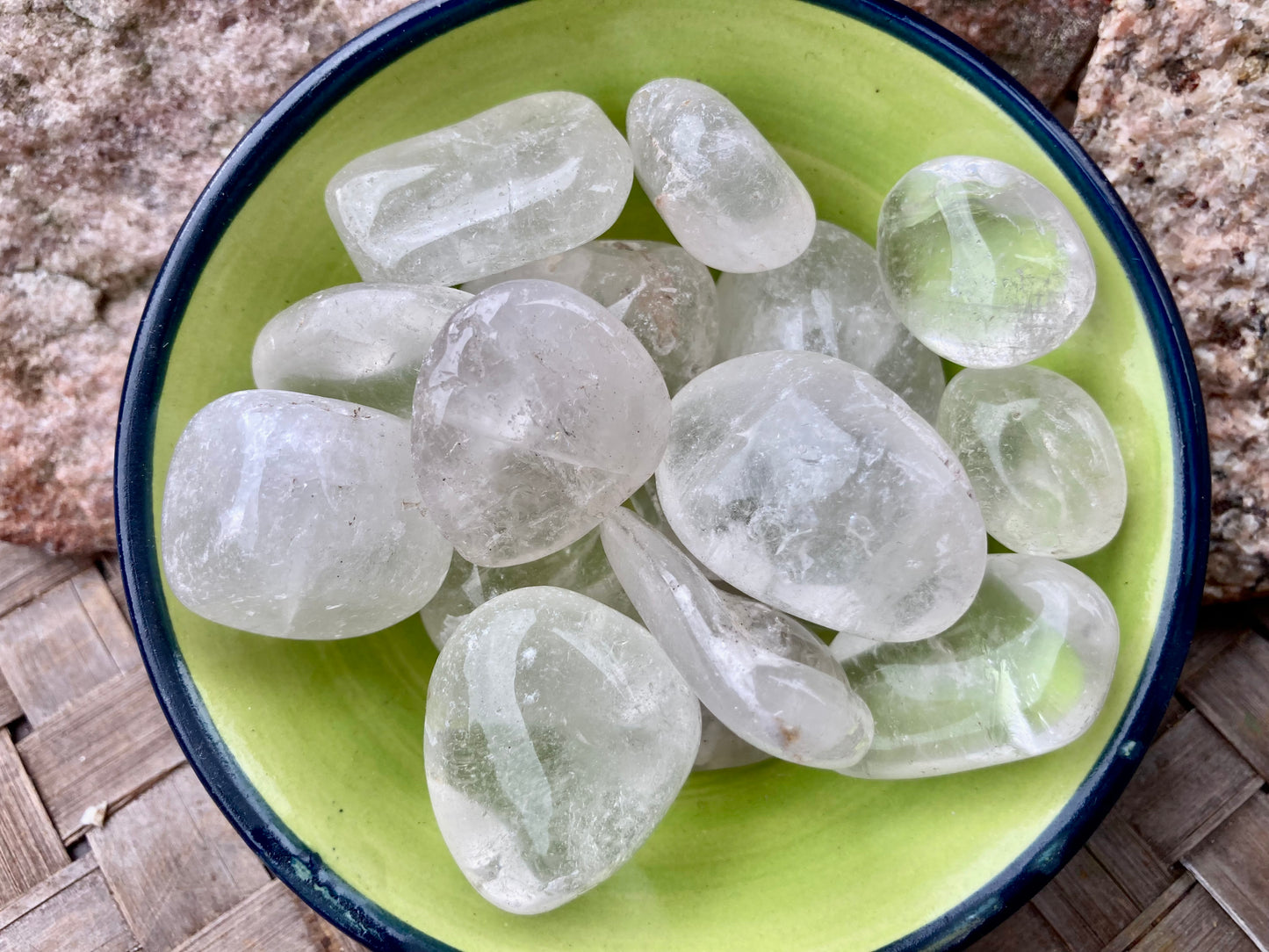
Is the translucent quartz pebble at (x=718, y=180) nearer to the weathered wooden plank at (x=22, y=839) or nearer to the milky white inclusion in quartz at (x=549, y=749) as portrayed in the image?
the milky white inclusion in quartz at (x=549, y=749)

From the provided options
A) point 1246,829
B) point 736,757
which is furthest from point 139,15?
point 1246,829

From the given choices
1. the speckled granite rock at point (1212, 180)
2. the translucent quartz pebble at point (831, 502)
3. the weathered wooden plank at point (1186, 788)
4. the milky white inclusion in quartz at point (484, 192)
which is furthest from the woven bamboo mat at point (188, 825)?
the milky white inclusion in quartz at point (484, 192)

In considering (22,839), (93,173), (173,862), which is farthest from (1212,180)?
(22,839)

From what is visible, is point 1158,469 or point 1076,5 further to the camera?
point 1076,5

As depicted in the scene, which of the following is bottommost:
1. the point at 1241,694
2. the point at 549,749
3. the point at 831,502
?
A: the point at 1241,694

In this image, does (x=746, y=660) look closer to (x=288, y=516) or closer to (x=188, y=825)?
(x=288, y=516)

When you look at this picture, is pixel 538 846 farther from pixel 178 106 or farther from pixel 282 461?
pixel 178 106
